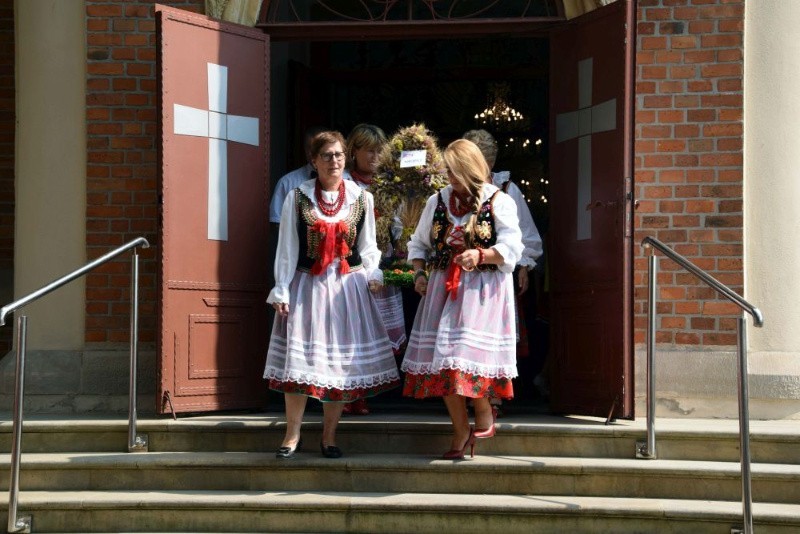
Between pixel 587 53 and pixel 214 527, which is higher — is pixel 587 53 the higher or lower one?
the higher one

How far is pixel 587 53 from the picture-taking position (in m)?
7.88

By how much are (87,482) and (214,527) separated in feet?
2.80

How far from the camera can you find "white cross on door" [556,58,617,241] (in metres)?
7.81

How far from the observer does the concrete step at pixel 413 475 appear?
6.59m

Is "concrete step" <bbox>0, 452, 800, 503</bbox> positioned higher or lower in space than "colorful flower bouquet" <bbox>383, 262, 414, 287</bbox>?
lower

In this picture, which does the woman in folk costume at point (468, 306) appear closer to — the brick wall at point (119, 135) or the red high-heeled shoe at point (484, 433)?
the red high-heeled shoe at point (484, 433)

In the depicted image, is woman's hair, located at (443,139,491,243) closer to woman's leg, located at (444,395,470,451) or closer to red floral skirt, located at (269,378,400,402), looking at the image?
woman's leg, located at (444,395,470,451)

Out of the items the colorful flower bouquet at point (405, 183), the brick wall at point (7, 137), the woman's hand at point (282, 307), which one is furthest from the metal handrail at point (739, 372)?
the brick wall at point (7, 137)

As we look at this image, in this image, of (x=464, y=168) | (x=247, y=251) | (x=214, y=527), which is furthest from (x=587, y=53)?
(x=214, y=527)

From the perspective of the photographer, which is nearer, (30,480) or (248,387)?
(30,480)

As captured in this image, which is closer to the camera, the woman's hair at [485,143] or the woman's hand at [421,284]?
the woman's hand at [421,284]

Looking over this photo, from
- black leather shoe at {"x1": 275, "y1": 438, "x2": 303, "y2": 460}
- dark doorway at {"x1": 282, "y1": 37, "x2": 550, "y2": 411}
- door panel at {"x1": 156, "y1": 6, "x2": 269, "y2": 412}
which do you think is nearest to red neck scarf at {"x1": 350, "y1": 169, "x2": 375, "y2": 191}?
door panel at {"x1": 156, "y1": 6, "x2": 269, "y2": 412}

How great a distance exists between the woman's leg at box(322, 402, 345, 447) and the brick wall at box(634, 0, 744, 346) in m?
2.06

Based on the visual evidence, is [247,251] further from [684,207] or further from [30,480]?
[684,207]
